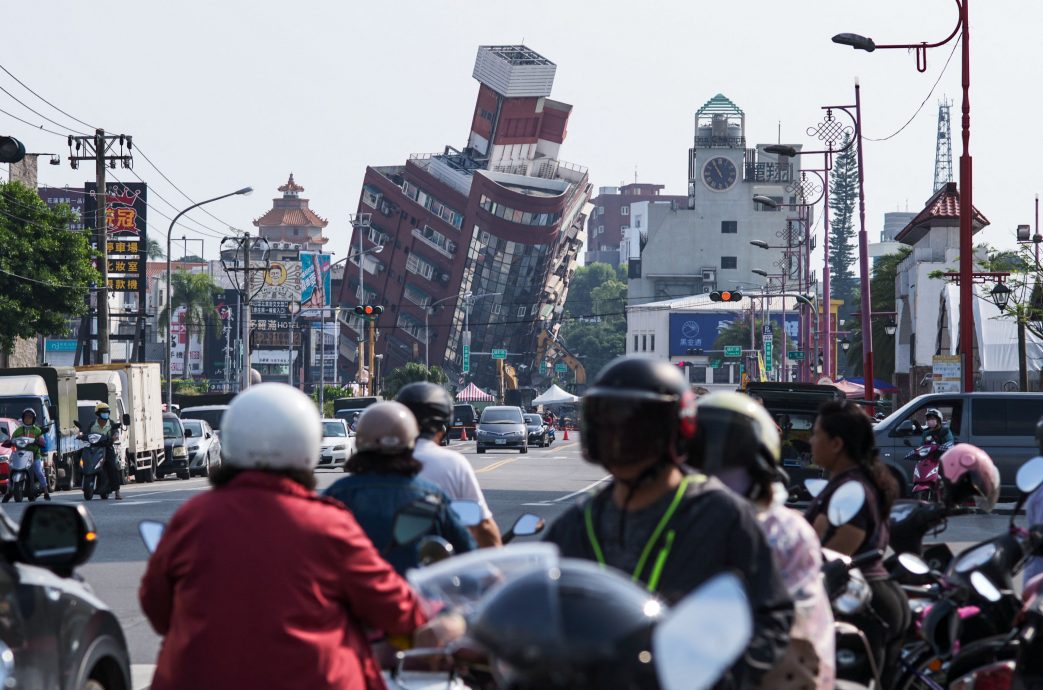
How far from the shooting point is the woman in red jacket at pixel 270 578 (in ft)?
13.3

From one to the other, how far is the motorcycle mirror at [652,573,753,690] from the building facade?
128774 mm

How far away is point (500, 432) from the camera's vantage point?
58.6m

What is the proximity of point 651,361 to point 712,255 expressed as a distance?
156 m

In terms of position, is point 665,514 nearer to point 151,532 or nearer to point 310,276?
point 151,532

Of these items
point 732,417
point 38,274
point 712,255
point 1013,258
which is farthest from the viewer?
point 712,255

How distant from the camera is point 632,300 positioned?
162000 mm

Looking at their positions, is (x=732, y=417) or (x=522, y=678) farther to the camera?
(x=732, y=417)

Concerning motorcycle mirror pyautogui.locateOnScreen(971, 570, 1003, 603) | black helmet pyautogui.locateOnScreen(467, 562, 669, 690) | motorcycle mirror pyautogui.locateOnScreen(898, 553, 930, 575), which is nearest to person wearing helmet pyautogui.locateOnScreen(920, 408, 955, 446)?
motorcycle mirror pyautogui.locateOnScreen(898, 553, 930, 575)

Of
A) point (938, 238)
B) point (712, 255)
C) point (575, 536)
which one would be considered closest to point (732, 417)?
point (575, 536)

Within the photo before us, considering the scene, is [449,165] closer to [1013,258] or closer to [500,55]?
[500,55]

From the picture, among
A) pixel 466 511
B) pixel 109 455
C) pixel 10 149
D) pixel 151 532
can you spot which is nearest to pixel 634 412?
pixel 151 532

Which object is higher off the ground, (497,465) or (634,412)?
(634,412)

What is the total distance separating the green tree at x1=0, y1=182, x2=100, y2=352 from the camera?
51.7 metres

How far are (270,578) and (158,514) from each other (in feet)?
63.1
